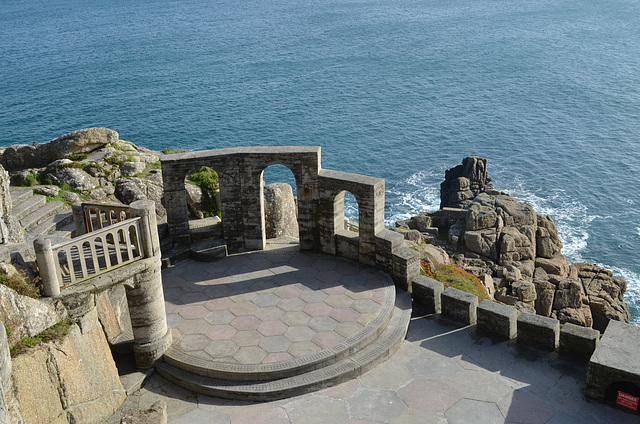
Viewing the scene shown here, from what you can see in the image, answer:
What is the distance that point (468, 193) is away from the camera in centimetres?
4603

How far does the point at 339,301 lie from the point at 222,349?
12.6ft

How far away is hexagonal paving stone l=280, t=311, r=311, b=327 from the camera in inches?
603

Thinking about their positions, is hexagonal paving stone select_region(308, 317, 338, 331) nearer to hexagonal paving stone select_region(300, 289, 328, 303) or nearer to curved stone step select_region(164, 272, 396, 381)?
curved stone step select_region(164, 272, 396, 381)

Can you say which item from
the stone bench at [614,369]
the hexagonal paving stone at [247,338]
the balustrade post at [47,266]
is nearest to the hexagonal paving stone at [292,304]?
the hexagonal paving stone at [247,338]

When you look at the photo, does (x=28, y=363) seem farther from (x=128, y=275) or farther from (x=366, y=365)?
(x=366, y=365)

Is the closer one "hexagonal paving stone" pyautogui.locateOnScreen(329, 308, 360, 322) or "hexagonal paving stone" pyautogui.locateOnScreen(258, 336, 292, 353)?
"hexagonal paving stone" pyautogui.locateOnScreen(258, 336, 292, 353)

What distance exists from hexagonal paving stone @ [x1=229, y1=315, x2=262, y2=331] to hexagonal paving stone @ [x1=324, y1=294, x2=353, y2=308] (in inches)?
87.0

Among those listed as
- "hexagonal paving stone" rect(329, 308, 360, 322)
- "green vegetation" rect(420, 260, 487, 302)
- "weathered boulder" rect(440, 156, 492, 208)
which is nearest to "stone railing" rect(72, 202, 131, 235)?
"hexagonal paving stone" rect(329, 308, 360, 322)

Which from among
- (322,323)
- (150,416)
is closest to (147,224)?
(150,416)

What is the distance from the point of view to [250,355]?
1396cm

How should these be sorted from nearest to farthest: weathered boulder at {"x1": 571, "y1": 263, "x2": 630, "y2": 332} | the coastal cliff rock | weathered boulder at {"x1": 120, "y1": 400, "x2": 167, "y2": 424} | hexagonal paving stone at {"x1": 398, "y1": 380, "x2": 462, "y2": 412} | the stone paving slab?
weathered boulder at {"x1": 120, "y1": 400, "x2": 167, "y2": 424}, the stone paving slab, hexagonal paving stone at {"x1": 398, "y1": 380, "x2": 462, "y2": 412}, the coastal cliff rock, weathered boulder at {"x1": 571, "y1": 263, "x2": 630, "y2": 332}

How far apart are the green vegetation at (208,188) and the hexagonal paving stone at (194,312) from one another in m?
7.29

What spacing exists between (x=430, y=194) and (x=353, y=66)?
38.2 metres

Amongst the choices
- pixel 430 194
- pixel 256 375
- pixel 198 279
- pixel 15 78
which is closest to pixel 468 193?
pixel 430 194
